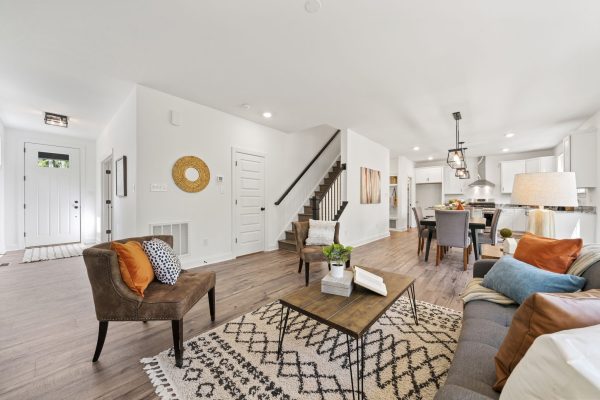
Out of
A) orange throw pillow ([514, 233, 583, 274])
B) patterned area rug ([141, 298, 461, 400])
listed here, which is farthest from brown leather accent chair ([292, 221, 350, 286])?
orange throw pillow ([514, 233, 583, 274])

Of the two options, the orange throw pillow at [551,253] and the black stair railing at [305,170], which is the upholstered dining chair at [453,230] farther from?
the black stair railing at [305,170]

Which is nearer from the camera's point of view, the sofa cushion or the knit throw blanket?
the knit throw blanket

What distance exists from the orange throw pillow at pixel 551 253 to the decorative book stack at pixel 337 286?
1.31 meters

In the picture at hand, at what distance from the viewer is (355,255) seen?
478cm

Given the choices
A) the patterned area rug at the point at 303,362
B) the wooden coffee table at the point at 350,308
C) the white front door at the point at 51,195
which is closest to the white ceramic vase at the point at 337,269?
the wooden coffee table at the point at 350,308

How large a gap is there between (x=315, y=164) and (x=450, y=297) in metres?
4.37

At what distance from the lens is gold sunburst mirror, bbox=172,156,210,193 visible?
3686 mm

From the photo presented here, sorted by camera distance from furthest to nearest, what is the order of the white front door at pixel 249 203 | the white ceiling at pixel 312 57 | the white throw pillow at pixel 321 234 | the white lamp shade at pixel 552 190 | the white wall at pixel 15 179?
1. the white wall at pixel 15 179
2. the white front door at pixel 249 203
3. the white throw pillow at pixel 321 234
4. the white lamp shade at pixel 552 190
5. the white ceiling at pixel 312 57

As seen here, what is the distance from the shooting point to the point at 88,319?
89.9 inches

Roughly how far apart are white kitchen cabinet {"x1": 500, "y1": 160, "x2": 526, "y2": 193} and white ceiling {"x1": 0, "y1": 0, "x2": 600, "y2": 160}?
11.1 ft

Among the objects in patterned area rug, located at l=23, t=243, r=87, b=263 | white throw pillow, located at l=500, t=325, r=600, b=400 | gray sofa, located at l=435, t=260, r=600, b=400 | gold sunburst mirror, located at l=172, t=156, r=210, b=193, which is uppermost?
gold sunburst mirror, located at l=172, t=156, r=210, b=193

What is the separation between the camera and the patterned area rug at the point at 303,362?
1423 mm

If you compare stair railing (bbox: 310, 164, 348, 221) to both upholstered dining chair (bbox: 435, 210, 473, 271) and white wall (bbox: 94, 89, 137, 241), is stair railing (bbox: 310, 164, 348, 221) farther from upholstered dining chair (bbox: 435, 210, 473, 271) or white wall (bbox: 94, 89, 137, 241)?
white wall (bbox: 94, 89, 137, 241)

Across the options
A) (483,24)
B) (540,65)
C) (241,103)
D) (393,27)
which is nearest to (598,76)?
(540,65)
